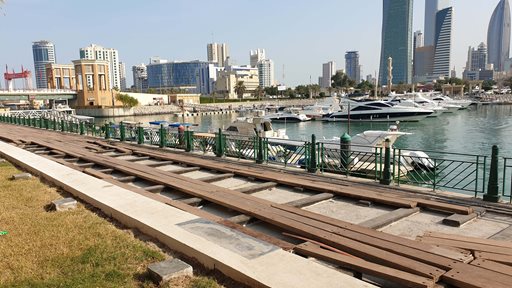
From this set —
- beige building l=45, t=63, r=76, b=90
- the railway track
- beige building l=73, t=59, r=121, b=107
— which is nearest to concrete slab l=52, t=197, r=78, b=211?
the railway track

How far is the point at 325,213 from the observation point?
759 centimetres

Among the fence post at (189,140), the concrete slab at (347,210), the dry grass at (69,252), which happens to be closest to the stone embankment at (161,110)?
the fence post at (189,140)

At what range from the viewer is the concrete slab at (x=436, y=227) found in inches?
249

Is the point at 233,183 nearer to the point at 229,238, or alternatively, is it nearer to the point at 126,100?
the point at 229,238

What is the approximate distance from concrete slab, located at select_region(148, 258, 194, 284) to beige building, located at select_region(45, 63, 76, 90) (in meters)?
150

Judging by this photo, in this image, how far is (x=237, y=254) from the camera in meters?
4.95

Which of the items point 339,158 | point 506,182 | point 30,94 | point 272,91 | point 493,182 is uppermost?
point 30,94

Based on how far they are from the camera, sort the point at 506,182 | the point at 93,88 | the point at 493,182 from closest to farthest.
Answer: the point at 493,182 → the point at 506,182 → the point at 93,88

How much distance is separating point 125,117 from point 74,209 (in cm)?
10713

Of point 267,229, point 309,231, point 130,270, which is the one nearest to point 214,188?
point 267,229

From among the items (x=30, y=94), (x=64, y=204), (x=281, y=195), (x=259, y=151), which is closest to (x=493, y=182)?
(x=281, y=195)

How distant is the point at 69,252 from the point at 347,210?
16.9 ft

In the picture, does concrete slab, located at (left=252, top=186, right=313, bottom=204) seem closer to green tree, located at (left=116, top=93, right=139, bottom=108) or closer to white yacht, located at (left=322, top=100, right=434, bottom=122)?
white yacht, located at (left=322, top=100, right=434, bottom=122)

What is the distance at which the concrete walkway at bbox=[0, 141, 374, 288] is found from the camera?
4281 mm
